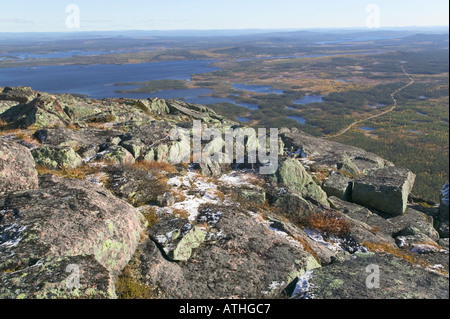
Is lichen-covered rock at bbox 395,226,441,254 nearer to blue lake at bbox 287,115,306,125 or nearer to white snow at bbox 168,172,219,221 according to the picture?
white snow at bbox 168,172,219,221

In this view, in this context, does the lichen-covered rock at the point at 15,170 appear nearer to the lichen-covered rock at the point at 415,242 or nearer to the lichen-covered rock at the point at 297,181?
the lichen-covered rock at the point at 297,181

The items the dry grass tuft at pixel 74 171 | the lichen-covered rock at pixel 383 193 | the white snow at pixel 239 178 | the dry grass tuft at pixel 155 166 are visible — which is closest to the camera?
the dry grass tuft at pixel 74 171

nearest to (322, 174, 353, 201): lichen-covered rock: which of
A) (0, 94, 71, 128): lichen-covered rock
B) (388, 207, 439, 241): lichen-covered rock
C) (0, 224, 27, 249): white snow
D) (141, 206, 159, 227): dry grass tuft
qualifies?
(388, 207, 439, 241): lichen-covered rock

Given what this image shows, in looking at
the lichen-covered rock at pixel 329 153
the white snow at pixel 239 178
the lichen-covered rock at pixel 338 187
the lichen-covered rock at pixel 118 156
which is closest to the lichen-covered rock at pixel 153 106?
the lichen-covered rock at pixel 329 153

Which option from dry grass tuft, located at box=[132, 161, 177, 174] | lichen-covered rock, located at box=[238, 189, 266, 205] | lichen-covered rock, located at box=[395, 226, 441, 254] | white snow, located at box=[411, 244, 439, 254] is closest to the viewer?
white snow, located at box=[411, 244, 439, 254]

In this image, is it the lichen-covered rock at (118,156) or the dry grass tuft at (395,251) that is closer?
the dry grass tuft at (395,251)

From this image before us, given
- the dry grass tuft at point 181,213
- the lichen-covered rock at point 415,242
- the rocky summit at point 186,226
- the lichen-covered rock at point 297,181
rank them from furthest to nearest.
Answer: the lichen-covered rock at point 297,181 < the lichen-covered rock at point 415,242 < the dry grass tuft at point 181,213 < the rocky summit at point 186,226
